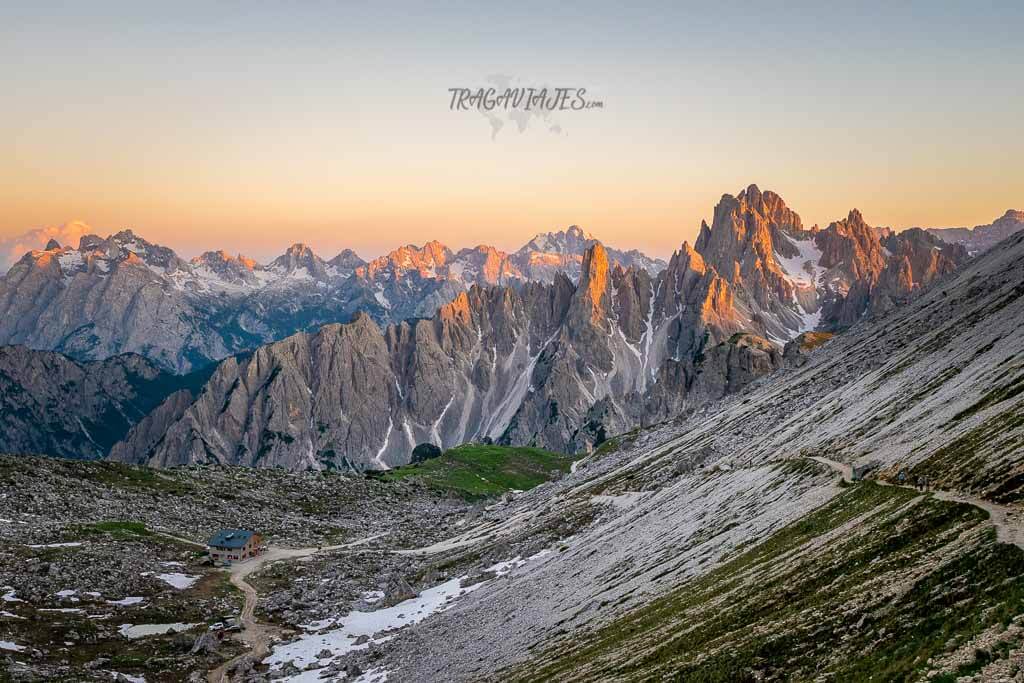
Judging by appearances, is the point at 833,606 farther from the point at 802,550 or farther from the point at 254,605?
the point at 254,605

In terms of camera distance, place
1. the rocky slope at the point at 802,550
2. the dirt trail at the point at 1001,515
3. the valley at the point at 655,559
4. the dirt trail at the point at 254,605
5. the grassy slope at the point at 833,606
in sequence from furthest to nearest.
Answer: the dirt trail at the point at 254,605 < the valley at the point at 655,559 < the dirt trail at the point at 1001,515 < the rocky slope at the point at 802,550 < the grassy slope at the point at 833,606

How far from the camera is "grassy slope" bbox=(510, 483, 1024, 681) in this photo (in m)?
33.5

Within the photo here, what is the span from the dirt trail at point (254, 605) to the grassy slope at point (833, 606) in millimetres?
34520

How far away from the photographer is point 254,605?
331 feet

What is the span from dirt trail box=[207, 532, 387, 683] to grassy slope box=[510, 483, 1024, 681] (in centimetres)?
3452

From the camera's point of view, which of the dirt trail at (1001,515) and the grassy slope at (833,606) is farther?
the dirt trail at (1001,515)

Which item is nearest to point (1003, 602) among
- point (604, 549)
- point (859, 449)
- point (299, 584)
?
point (859, 449)

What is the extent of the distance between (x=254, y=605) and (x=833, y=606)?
263 feet

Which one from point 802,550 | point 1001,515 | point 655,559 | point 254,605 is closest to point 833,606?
point 1001,515

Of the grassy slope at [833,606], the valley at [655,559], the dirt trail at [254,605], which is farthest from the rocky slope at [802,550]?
the dirt trail at [254,605]

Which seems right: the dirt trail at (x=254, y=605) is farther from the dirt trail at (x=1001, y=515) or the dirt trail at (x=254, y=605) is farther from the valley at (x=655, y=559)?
the dirt trail at (x=1001, y=515)

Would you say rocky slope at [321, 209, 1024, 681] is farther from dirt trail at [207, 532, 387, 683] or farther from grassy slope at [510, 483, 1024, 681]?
dirt trail at [207, 532, 387, 683]

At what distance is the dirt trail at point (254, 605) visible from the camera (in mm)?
79562

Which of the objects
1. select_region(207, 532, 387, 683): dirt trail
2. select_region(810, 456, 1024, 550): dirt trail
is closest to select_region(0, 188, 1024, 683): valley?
select_region(810, 456, 1024, 550): dirt trail
